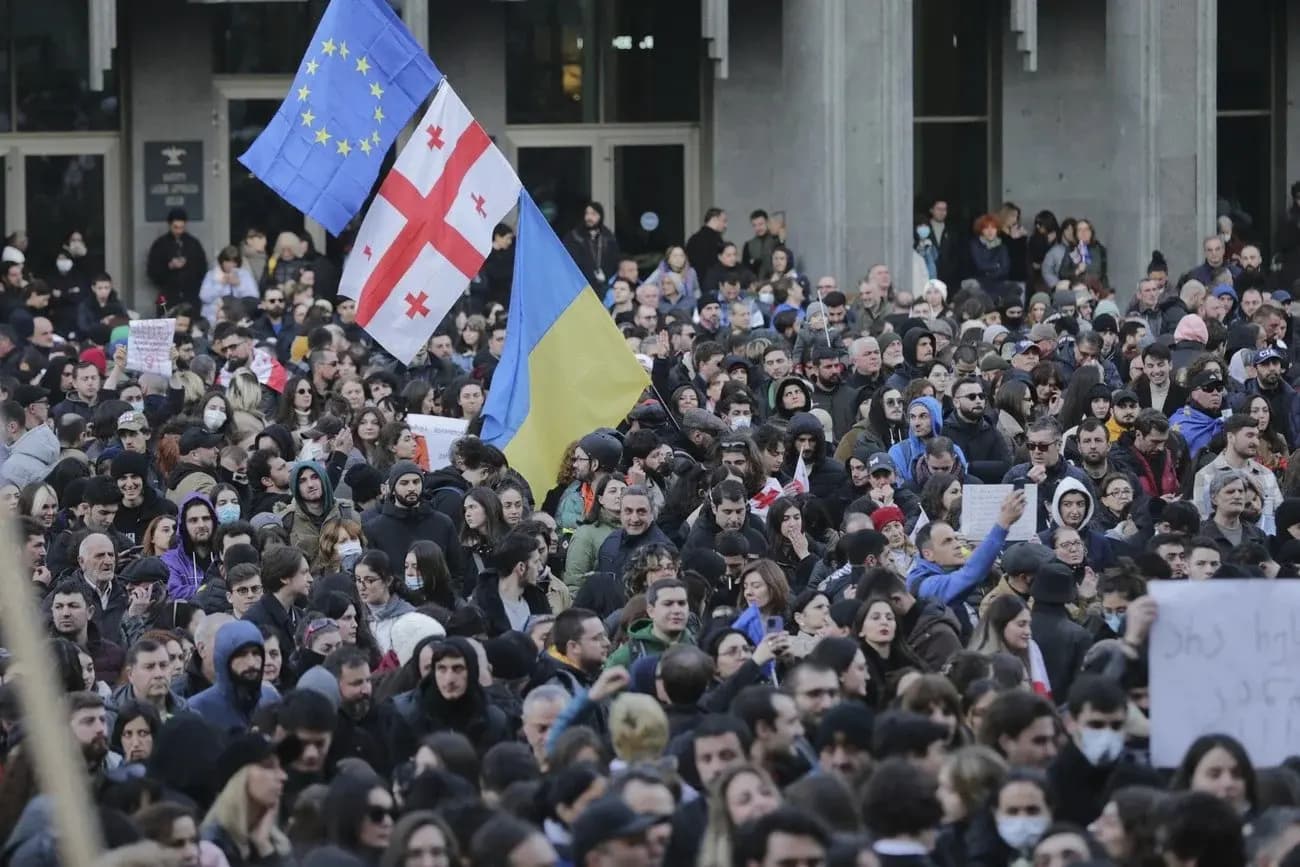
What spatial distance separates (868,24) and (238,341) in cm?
939

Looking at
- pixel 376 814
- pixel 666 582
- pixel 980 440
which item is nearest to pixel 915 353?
pixel 980 440

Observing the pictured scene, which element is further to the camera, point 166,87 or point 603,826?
point 166,87

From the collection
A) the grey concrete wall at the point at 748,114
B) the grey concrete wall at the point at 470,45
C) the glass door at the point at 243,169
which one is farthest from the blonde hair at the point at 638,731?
the grey concrete wall at the point at 748,114

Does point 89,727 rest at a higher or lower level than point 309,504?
lower

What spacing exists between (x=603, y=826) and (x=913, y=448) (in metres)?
8.58

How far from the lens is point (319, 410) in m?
18.7

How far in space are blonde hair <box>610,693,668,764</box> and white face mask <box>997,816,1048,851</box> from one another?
4.63 ft

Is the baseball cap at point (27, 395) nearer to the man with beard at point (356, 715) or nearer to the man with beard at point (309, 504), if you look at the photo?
the man with beard at point (309, 504)

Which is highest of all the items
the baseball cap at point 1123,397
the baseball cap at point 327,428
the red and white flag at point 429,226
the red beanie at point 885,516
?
the red and white flag at point 429,226

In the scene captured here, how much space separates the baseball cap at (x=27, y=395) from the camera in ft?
59.9

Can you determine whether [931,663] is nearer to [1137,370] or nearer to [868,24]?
[1137,370]

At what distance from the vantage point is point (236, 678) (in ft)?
36.5

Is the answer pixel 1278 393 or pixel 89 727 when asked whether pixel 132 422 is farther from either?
pixel 1278 393

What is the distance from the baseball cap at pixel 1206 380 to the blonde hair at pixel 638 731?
842 cm
